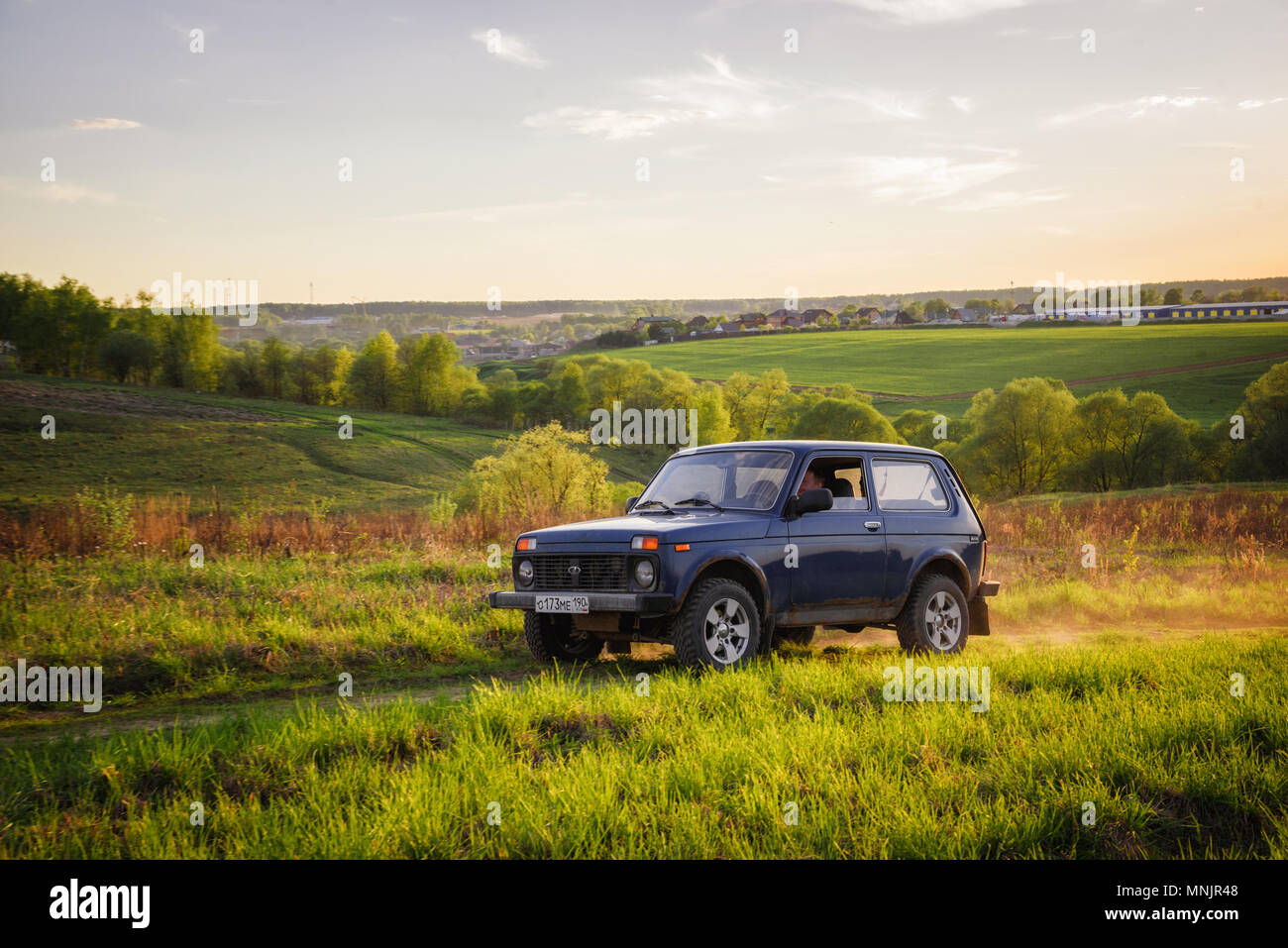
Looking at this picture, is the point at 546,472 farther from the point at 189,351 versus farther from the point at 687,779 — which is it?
the point at 189,351

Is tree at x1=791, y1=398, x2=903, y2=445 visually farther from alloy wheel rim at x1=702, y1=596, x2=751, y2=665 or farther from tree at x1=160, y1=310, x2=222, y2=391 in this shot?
alloy wheel rim at x1=702, y1=596, x2=751, y2=665

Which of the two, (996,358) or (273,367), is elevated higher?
(996,358)

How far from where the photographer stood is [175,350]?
100000mm

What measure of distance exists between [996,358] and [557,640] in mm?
110470

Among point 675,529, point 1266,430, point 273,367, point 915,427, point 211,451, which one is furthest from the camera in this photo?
point 273,367

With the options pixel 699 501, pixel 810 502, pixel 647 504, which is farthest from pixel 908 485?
pixel 647 504

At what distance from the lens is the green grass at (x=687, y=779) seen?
457 centimetres

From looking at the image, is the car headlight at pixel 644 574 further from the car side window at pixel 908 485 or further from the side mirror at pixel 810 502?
the car side window at pixel 908 485

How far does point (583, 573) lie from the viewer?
8.65 meters

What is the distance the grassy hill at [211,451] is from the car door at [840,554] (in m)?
39.2

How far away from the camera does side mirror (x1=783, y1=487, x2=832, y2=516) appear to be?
8.76m

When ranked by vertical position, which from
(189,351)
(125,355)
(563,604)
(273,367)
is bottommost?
(563,604)

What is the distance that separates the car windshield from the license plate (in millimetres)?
1421
